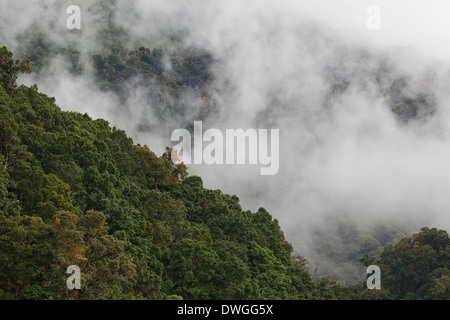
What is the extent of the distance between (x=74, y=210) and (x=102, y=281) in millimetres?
6317

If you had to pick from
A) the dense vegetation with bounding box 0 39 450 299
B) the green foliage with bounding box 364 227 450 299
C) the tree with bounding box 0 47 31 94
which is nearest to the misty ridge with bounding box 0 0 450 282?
the green foliage with bounding box 364 227 450 299

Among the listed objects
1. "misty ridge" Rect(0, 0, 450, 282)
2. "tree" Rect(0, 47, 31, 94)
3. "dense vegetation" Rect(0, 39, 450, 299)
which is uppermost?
"misty ridge" Rect(0, 0, 450, 282)

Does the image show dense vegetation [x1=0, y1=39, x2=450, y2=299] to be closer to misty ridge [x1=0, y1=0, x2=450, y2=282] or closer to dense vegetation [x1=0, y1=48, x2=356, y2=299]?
dense vegetation [x1=0, y1=48, x2=356, y2=299]

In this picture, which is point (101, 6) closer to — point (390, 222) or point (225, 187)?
point (225, 187)

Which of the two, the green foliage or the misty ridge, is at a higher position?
the misty ridge

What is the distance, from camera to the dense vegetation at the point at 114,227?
2453cm

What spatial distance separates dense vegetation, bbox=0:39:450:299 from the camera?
24.5m

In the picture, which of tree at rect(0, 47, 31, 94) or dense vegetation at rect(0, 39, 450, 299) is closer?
dense vegetation at rect(0, 39, 450, 299)

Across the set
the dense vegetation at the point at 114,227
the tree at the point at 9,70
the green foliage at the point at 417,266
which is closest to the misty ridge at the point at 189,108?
the green foliage at the point at 417,266

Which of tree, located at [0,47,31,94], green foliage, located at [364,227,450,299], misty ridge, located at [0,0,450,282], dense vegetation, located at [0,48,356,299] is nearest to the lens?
dense vegetation, located at [0,48,356,299]

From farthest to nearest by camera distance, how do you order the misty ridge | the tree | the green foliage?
the misty ridge
the green foliage
the tree

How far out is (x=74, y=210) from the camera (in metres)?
30.6

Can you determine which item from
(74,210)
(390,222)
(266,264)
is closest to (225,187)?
(390,222)

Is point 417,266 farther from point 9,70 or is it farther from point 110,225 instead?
point 9,70
